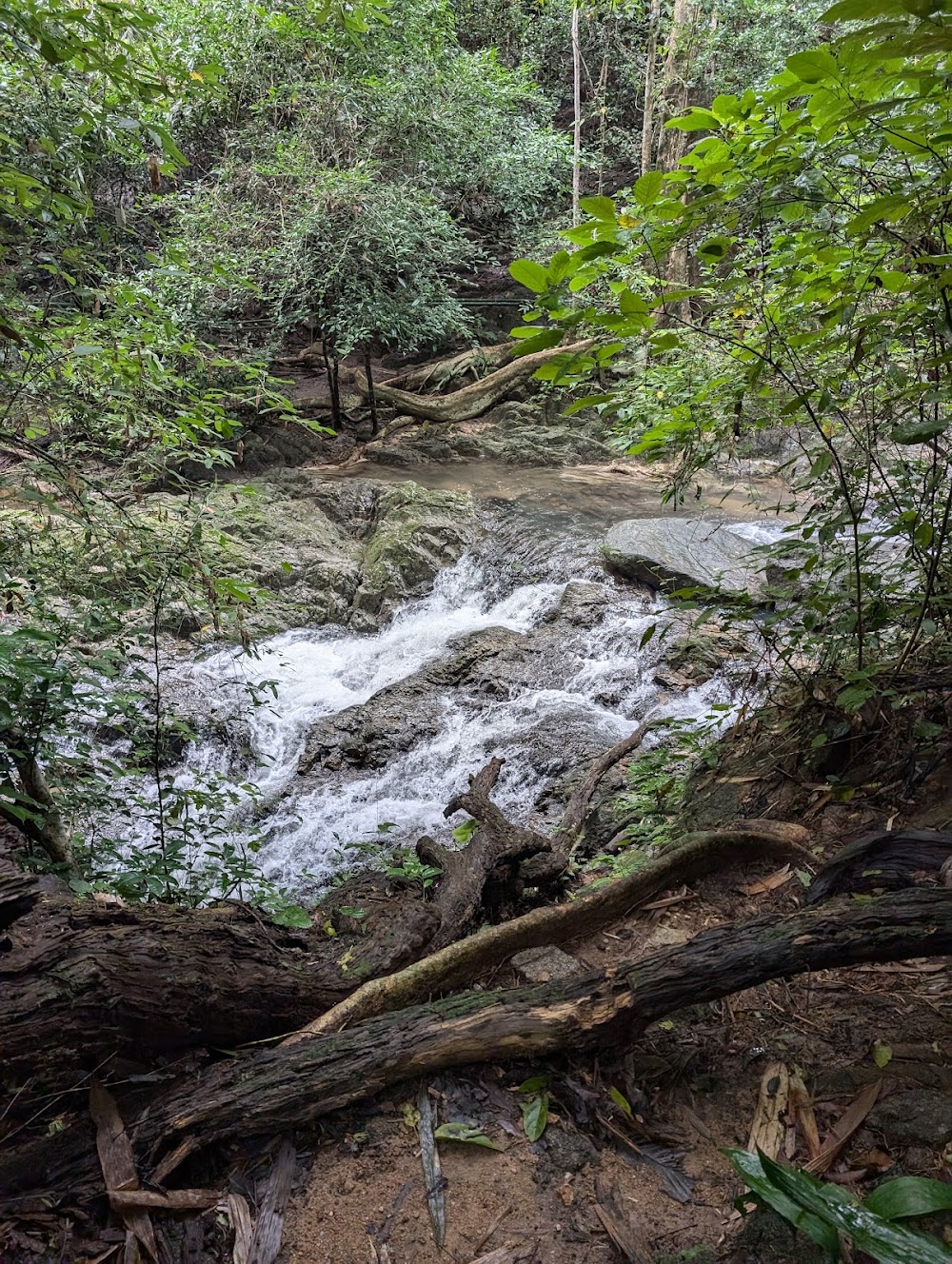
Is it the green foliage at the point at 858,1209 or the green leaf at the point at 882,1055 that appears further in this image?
the green leaf at the point at 882,1055

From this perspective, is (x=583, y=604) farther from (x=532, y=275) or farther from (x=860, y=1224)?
(x=860, y=1224)

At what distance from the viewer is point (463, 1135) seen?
5.73ft

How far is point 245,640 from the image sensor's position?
3.11m

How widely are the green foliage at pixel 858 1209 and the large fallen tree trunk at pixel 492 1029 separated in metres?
0.59

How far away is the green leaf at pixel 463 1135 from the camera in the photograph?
5.69 feet

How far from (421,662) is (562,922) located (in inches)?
200

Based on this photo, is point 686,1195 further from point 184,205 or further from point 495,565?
point 184,205

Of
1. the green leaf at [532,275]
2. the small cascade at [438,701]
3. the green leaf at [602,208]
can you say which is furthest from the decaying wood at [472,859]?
the green leaf at [602,208]

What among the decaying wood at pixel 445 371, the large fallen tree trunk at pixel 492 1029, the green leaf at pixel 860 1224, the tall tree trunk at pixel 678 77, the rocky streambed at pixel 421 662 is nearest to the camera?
the green leaf at pixel 860 1224

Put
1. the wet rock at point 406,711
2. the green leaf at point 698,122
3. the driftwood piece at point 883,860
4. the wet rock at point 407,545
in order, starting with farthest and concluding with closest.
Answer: the wet rock at point 407,545 → the wet rock at point 406,711 → the driftwood piece at point 883,860 → the green leaf at point 698,122

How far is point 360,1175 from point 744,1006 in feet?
3.62

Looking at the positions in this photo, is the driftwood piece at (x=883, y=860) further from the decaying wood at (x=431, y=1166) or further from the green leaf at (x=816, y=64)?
the green leaf at (x=816, y=64)

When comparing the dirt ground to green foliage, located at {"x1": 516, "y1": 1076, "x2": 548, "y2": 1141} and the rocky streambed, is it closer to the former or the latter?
green foliage, located at {"x1": 516, "y1": 1076, "x2": 548, "y2": 1141}

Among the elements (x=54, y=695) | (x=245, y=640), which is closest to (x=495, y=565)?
(x=245, y=640)
